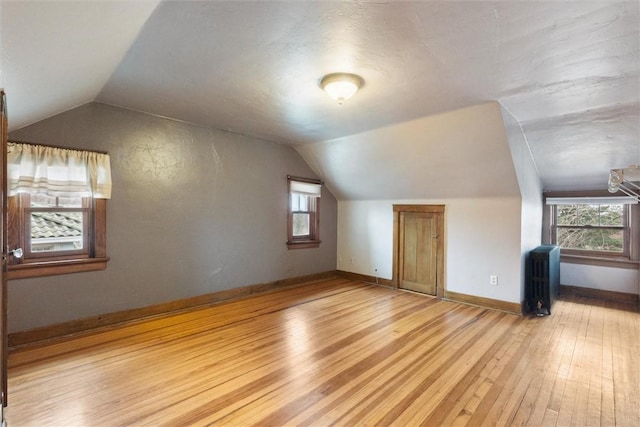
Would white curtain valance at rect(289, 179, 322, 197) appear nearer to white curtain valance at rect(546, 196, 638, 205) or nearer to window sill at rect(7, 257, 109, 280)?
window sill at rect(7, 257, 109, 280)

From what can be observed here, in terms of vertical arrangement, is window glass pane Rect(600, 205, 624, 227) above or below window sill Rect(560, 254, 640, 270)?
above

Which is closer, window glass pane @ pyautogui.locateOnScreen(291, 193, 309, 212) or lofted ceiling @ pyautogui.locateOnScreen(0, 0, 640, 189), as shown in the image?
lofted ceiling @ pyautogui.locateOnScreen(0, 0, 640, 189)

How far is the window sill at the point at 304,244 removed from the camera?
528cm

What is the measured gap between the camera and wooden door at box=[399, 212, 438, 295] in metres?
4.89

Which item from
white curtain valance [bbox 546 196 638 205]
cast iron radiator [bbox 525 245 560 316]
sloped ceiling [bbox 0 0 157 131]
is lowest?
cast iron radiator [bbox 525 245 560 316]

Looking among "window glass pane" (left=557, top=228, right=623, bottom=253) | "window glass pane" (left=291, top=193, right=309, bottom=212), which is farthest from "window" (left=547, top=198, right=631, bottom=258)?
"window glass pane" (left=291, top=193, right=309, bottom=212)

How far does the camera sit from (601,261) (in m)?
4.74

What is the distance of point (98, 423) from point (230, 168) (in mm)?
3204

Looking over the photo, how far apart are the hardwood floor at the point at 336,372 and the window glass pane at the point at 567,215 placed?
170cm

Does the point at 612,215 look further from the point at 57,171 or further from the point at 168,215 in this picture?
the point at 57,171

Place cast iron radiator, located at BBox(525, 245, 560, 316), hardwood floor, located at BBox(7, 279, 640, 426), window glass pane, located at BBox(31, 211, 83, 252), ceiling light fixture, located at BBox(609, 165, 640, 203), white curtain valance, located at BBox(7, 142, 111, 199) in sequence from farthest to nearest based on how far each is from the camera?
1. cast iron radiator, located at BBox(525, 245, 560, 316)
2. ceiling light fixture, located at BBox(609, 165, 640, 203)
3. window glass pane, located at BBox(31, 211, 83, 252)
4. white curtain valance, located at BBox(7, 142, 111, 199)
5. hardwood floor, located at BBox(7, 279, 640, 426)

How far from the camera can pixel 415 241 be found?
512 cm

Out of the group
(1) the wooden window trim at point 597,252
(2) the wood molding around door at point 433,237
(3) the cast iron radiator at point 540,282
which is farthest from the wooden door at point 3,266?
(1) the wooden window trim at point 597,252

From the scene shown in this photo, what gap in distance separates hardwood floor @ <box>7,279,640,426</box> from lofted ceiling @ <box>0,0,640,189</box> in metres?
2.10
